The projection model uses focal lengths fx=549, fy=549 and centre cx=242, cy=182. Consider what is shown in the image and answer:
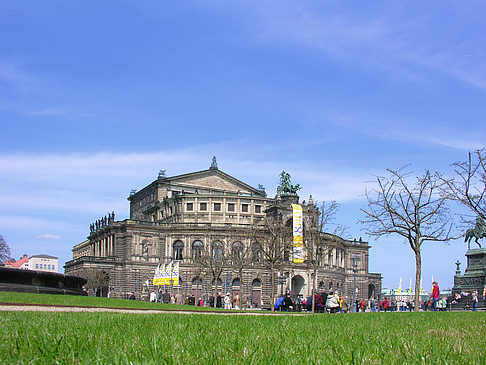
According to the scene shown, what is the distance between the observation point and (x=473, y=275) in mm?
41812

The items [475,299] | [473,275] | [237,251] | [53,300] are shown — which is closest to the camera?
[53,300]

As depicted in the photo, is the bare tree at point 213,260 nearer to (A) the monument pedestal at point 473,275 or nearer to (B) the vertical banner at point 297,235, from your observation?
(B) the vertical banner at point 297,235

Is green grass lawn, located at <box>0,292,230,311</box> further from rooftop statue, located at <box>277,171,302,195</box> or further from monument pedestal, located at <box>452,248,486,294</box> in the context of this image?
rooftop statue, located at <box>277,171,302,195</box>

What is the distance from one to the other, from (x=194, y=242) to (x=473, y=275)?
66.2 m

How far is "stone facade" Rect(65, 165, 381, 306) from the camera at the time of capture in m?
98.4

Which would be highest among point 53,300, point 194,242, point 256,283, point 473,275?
point 194,242

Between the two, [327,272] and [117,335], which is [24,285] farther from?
[327,272]

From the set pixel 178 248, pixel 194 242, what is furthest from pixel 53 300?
pixel 178 248

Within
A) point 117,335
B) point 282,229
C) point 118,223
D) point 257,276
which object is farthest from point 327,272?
point 117,335

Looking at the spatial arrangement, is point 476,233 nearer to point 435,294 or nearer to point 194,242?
point 435,294

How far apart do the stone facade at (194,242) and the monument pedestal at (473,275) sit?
163 feet

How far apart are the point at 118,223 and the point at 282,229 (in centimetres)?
4894

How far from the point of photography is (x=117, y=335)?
6.11 metres

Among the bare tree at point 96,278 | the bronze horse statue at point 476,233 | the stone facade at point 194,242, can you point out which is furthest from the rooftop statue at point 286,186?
the bronze horse statue at point 476,233
